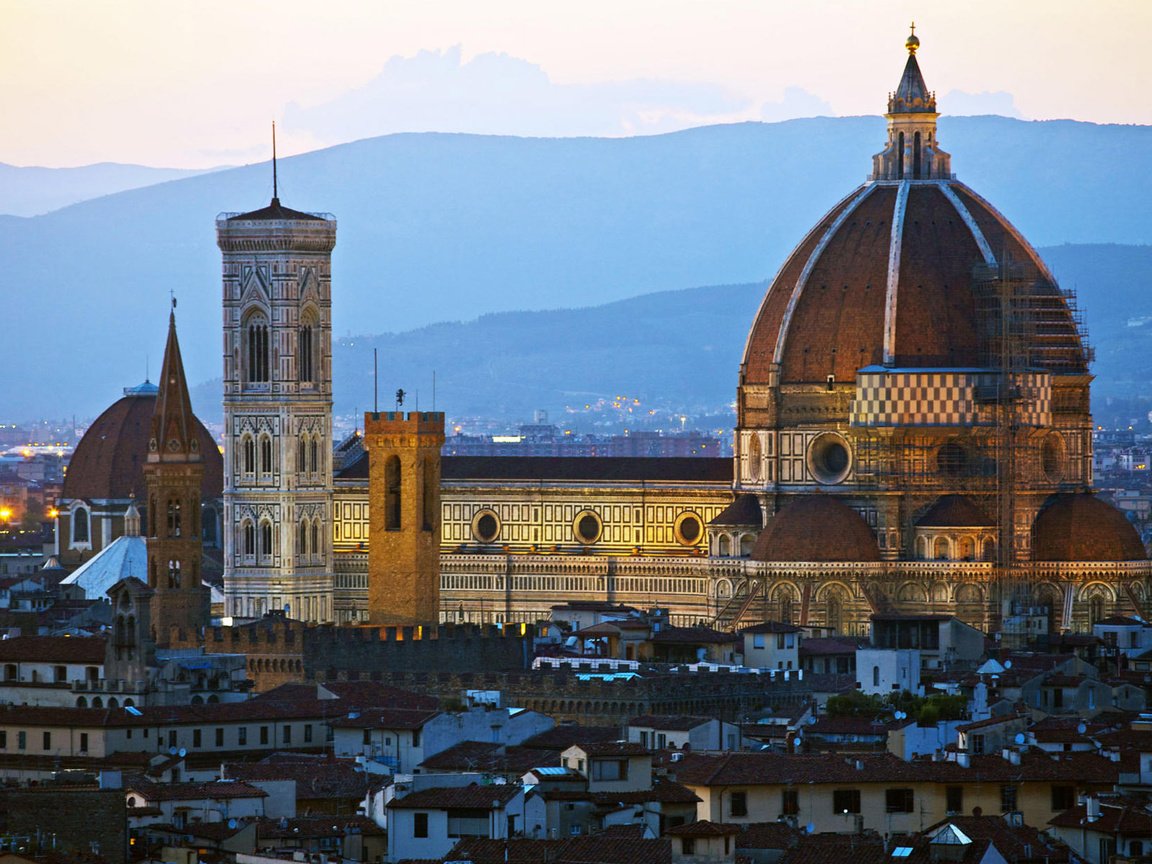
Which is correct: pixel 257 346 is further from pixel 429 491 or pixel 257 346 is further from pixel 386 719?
pixel 386 719

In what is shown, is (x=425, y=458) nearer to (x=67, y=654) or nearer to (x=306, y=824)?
(x=67, y=654)

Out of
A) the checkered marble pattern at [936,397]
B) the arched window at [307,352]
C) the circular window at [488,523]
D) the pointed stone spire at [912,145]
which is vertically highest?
the pointed stone spire at [912,145]

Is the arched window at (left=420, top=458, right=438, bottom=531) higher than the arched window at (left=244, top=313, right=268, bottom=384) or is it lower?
lower

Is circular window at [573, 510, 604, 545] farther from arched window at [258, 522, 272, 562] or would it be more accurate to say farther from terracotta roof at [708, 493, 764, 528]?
arched window at [258, 522, 272, 562]

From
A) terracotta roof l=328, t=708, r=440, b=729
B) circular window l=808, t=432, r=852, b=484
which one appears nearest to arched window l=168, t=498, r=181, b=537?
circular window l=808, t=432, r=852, b=484

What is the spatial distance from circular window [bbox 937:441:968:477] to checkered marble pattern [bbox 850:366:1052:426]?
3.30 ft

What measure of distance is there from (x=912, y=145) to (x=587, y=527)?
613 inches

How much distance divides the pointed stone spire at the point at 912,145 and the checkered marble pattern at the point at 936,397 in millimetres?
8537

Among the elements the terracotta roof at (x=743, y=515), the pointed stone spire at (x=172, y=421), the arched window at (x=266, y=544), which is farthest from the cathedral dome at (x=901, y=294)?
the pointed stone spire at (x=172, y=421)

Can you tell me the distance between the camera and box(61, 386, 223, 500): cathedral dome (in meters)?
161

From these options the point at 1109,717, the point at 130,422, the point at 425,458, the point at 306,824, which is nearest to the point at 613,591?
the point at 425,458

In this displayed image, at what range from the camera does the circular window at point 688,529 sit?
5197 inches

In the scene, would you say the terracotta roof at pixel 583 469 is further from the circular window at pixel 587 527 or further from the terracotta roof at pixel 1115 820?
the terracotta roof at pixel 1115 820

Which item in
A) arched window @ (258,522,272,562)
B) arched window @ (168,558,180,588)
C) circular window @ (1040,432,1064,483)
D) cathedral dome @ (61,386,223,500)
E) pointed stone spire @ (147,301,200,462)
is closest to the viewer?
arched window @ (168,558,180,588)
